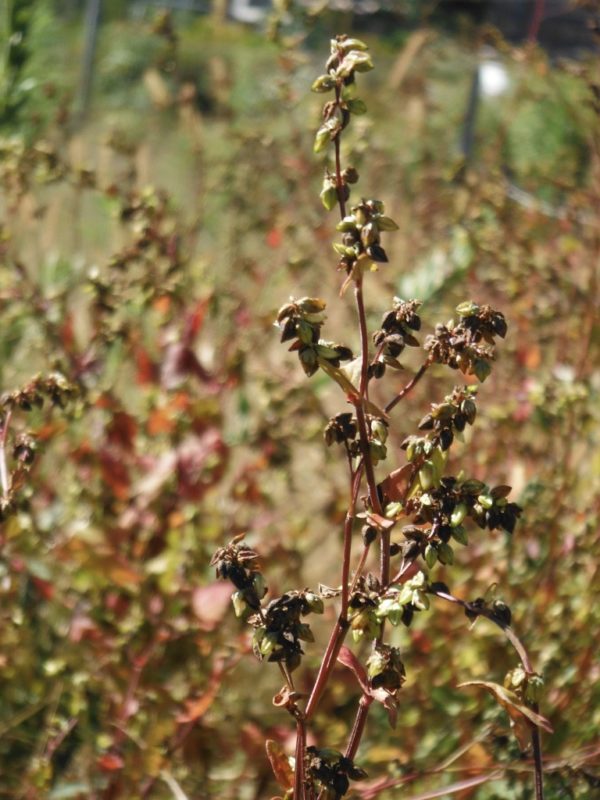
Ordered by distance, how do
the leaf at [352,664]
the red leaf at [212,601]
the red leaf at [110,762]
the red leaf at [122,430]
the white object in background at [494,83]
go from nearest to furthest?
the leaf at [352,664], the red leaf at [110,762], the red leaf at [212,601], the red leaf at [122,430], the white object in background at [494,83]

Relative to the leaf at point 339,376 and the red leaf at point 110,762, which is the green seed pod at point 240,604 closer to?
the leaf at point 339,376

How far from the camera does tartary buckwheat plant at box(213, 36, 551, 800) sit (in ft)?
3.15

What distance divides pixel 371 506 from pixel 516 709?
0.23 m

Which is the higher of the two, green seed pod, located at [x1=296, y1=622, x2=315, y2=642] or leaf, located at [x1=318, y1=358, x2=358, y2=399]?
leaf, located at [x1=318, y1=358, x2=358, y2=399]

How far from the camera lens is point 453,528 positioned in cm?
100

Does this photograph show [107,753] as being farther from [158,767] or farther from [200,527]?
[200,527]

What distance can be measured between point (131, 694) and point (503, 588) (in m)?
0.68

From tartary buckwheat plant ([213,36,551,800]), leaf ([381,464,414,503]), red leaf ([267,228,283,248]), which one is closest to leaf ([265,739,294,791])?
tartary buckwheat plant ([213,36,551,800])

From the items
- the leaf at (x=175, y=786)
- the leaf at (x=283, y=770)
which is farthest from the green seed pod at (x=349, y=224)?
the leaf at (x=175, y=786)

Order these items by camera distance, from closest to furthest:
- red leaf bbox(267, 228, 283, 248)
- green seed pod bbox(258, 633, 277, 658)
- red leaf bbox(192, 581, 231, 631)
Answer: green seed pod bbox(258, 633, 277, 658)
red leaf bbox(192, 581, 231, 631)
red leaf bbox(267, 228, 283, 248)

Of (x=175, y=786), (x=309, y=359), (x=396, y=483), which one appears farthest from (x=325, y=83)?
(x=175, y=786)

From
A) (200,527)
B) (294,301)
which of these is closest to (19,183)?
(200,527)

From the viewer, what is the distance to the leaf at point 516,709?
38.1 inches

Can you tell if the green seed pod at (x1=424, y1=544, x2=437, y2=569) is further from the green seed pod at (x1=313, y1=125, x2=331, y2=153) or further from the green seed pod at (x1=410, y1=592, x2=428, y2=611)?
the green seed pod at (x1=313, y1=125, x2=331, y2=153)
